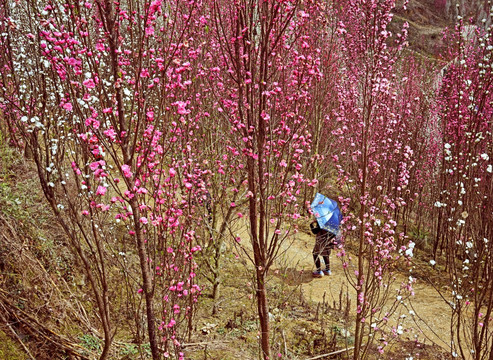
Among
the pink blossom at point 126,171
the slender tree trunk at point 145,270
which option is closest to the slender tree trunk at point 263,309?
the slender tree trunk at point 145,270

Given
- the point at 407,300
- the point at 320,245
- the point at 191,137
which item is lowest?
Result: the point at 407,300

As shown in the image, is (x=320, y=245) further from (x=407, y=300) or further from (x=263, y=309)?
(x=263, y=309)

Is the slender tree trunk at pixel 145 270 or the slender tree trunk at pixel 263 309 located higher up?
the slender tree trunk at pixel 145 270

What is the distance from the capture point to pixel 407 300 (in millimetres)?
8070

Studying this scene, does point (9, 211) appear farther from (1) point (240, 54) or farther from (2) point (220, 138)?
(1) point (240, 54)

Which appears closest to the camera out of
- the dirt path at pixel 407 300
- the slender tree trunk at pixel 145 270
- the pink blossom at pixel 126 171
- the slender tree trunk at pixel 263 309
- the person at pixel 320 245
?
the pink blossom at pixel 126 171

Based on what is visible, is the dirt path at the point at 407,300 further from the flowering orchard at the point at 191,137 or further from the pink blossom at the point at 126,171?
the pink blossom at the point at 126,171

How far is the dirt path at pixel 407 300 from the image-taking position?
22.7 feet

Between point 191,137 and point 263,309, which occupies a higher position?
point 191,137

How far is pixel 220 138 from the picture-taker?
628 cm

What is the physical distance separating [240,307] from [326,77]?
7.38m

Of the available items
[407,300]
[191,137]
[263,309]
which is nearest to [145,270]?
[263,309]

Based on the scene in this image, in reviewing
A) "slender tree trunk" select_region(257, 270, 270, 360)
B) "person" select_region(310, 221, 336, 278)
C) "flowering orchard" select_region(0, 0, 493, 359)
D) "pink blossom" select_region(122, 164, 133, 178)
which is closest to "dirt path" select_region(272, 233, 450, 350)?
"person" select_region(310, 221, 336, 278)

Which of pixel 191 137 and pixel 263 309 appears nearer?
pixel 263 309
